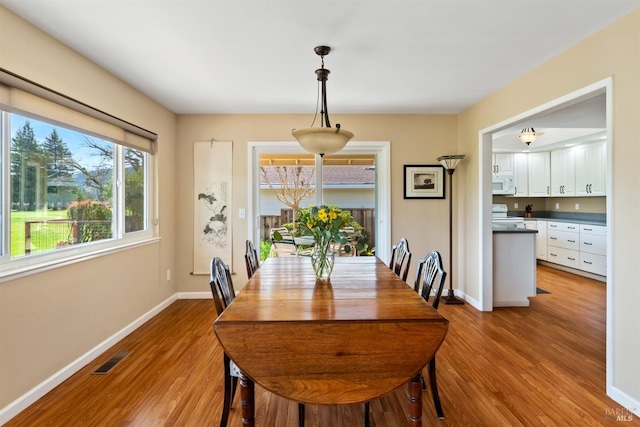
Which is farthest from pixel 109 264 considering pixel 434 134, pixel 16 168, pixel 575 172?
pixel 575 172

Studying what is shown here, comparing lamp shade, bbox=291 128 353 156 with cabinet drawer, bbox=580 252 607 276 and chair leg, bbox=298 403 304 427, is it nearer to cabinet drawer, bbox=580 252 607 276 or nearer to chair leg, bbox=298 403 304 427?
chair leg, bbox=298 403 304 427

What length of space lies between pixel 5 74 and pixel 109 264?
1543mm

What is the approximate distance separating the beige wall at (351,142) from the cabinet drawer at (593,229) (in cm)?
259

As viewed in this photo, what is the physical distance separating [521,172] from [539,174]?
0.30 meters

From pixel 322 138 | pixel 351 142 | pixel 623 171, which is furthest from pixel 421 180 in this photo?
pixel 322 138

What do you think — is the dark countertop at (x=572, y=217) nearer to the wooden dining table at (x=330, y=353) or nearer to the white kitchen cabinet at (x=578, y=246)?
the white kitchen cabinet at (x=578, y=246)

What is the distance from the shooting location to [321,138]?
202 centimetres

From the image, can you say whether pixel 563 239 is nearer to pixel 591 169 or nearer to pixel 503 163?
pixel 591 169

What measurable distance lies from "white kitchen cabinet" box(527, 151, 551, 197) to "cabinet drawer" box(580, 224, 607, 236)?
3.86 feet

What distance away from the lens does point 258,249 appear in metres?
4.17

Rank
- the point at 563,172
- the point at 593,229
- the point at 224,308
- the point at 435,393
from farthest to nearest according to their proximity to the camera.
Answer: the point at 563,172, the point at 593,229, the point at 435,393, the point at 224,308

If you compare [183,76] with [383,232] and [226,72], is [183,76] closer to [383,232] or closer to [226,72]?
[226,72]

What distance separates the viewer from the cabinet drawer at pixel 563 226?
16.9 feet

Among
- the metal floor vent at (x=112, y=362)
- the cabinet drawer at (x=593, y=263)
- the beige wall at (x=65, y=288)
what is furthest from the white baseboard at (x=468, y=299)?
the beige wall at (x=65, y=288)
